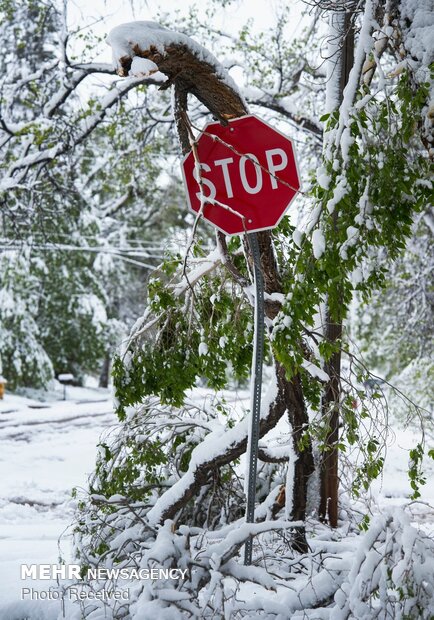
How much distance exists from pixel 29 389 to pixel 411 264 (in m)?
15.2

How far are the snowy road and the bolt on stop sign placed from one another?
8.26 ft

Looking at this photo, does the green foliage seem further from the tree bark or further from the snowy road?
the snowy road

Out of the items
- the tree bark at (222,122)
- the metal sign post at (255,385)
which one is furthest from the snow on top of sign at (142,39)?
the metal sign post at (255,385)

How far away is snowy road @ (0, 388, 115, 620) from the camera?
5.52 m

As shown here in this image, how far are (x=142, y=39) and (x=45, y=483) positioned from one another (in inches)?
309

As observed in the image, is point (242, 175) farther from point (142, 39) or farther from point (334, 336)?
point (334, 336)

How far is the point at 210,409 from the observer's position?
5484 mm

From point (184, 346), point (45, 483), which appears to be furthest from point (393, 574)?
point (45, 483)

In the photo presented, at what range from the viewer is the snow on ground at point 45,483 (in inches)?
180

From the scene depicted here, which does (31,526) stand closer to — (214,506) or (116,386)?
(214,506)

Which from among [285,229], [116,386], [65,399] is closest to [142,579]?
[116,386]
